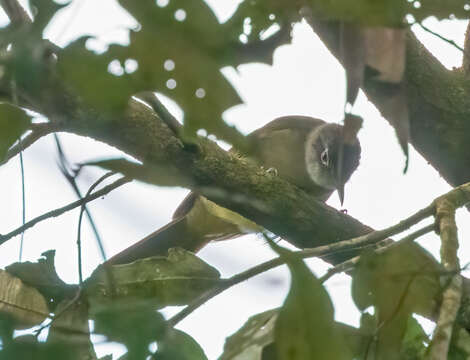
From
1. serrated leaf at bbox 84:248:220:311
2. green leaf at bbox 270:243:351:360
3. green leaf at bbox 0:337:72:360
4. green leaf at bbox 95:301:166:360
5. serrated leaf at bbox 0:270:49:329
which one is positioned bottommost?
green leaf at bbox 0:337:72:360

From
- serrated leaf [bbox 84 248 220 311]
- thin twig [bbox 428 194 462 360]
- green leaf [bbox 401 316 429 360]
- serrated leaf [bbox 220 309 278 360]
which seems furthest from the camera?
serrated leaf [bbox 84 248 220 311]

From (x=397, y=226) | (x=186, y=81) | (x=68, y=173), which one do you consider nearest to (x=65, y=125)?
(x=397, y=226)

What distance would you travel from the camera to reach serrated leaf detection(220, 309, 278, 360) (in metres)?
1.27

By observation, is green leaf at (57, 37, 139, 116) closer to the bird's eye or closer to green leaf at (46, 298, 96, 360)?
green leaf at (46, 298, 96, 360)

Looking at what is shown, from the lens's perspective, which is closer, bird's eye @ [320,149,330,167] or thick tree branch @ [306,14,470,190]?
thick tree branch @ [306,14,470,190]

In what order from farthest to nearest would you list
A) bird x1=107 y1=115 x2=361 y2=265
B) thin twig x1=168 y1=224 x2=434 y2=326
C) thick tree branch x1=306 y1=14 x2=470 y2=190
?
bird x1=107 y1=115 x2=361 y2=265 < thick tree branch x1=306 y1=14 x2=470 y2=190 < thin twig x1=168 y1=224 x2=434 y2=326

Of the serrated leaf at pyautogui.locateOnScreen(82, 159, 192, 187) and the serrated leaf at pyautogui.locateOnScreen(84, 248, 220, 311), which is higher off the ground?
the serrated leaf at pyautogui.locateOnScreen(84, 248, 220, 311)

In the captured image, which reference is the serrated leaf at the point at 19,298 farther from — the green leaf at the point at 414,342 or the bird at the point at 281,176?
the bird at the point at 281,176

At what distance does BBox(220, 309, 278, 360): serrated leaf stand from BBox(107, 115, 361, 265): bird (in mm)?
1775

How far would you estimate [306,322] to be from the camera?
3.18ft

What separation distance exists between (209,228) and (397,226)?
91.6 inches

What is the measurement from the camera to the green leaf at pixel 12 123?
0.97 m

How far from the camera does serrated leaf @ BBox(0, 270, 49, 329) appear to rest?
1722 millimetres

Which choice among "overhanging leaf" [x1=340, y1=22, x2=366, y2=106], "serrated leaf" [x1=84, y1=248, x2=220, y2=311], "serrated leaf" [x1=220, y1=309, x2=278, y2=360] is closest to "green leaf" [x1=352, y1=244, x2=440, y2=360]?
"serrated leaf" [x1=220, y1=309, x2=278, y2=360]
